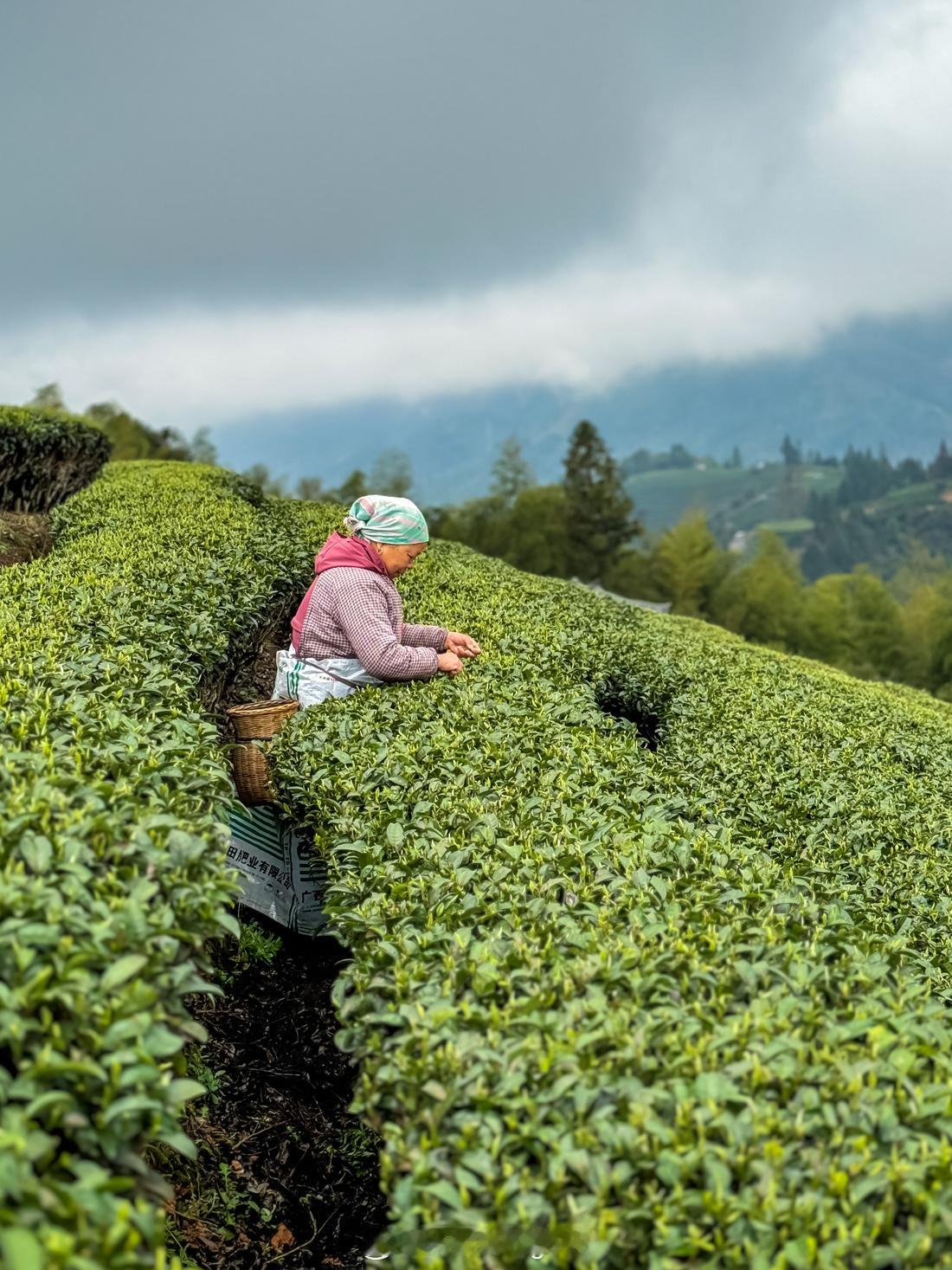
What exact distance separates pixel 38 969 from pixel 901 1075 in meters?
2.37

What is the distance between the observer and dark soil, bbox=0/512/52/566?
9625 mm

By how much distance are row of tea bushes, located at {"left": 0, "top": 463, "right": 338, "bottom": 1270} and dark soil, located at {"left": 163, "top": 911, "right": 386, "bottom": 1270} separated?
1.12 metres

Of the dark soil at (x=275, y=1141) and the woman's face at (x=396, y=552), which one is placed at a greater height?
the woman's face at (x=396, y=552)

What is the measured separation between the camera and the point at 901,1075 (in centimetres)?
269

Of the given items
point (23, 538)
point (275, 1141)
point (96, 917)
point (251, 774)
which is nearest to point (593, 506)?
point (23, 538)

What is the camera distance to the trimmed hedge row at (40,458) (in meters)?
11.3

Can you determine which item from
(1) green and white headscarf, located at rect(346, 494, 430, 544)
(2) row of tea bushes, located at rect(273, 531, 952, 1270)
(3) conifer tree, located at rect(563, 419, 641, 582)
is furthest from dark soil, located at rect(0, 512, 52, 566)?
(3) conifer tree, located at rect(563, 419, 641, 582)

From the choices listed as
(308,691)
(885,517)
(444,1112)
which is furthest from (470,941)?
(885,517)

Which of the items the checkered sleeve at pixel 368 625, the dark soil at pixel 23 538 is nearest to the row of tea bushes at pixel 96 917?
the checkered sleeve at pixel 368 625

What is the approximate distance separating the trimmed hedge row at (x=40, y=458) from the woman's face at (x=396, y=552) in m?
7.59

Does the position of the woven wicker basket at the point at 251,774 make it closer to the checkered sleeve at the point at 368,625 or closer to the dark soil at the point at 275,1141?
the checkered sleeve at the point at 368,625

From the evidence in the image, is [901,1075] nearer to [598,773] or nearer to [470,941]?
[470,941]

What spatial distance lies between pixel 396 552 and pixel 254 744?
136cm

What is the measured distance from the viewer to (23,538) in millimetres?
10023
